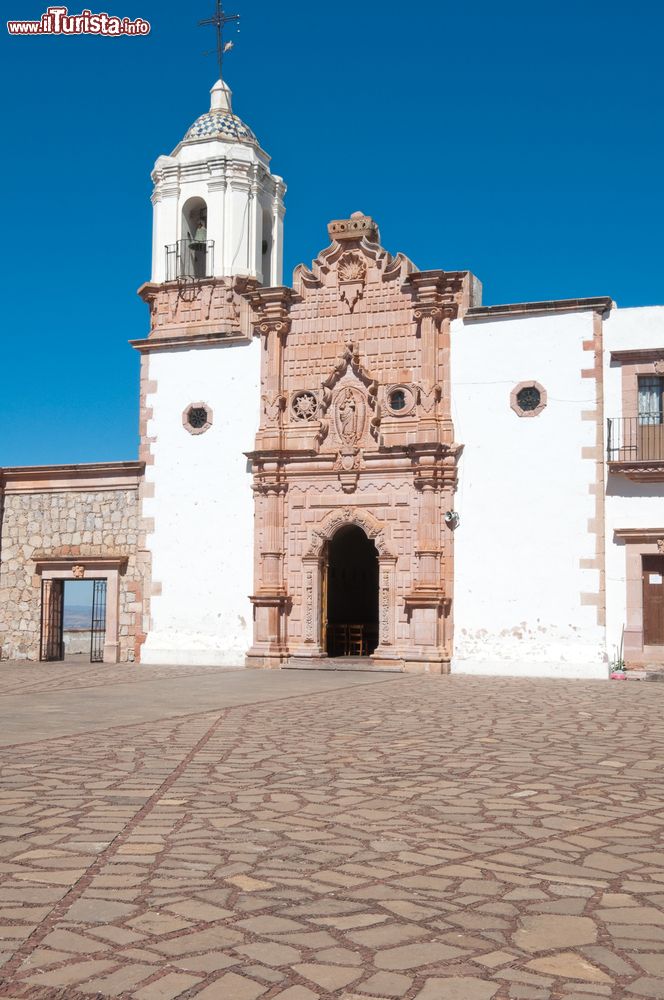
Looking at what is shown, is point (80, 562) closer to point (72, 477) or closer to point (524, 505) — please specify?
point (72, 477)

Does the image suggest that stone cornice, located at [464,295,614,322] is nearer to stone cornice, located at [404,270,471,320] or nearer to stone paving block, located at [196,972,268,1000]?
stone cornice, located at [404,270,471,320]

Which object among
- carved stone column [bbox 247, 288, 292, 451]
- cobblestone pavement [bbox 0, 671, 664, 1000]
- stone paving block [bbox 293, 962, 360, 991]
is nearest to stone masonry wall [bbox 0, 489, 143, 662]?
carved stone column [bbox 247, 288, 292, 451]

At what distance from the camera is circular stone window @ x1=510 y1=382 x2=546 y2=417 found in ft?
62.1

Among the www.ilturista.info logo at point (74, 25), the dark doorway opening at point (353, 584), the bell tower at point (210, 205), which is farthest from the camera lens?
the dark doorway opening at point (353, 584)

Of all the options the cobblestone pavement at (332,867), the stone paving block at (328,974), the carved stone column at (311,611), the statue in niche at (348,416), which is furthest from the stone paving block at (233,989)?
the statue in niche at (348,416)

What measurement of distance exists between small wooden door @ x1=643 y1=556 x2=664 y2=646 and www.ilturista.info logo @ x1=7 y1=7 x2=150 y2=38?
1229cm

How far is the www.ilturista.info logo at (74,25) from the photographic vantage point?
1672 centimetres

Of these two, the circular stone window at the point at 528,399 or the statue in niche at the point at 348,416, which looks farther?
the statue in niche at the point at 348,416

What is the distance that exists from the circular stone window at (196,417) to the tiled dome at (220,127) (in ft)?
20.8

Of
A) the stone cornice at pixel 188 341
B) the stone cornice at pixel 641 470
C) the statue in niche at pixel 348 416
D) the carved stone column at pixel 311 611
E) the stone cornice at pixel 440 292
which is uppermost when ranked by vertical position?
the stone cornice at pixel 440 292

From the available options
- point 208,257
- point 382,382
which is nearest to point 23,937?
point 382,382

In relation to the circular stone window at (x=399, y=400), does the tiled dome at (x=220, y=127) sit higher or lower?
higher

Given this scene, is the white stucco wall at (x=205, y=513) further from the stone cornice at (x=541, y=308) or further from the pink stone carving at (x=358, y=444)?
the stone cornice at (x=541, y=308)

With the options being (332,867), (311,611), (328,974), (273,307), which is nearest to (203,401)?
(273,307)
